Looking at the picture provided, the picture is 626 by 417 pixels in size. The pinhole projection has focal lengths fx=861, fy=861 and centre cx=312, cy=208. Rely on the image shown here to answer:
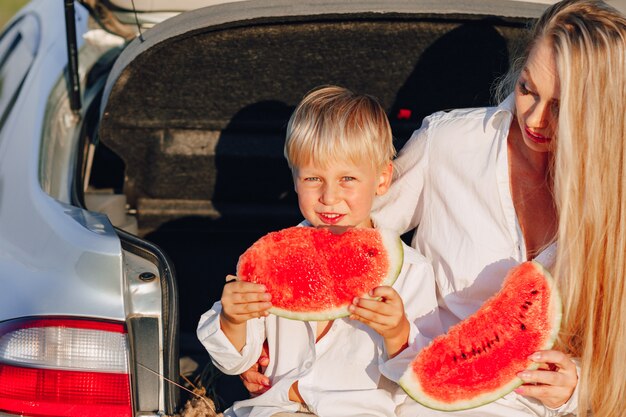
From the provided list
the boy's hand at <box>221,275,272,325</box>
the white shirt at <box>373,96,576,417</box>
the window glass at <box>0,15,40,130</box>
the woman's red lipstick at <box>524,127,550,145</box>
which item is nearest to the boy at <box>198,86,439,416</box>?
the boy's hand at <box>221,275,272,325</box>

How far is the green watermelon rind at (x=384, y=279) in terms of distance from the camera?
7.37ft

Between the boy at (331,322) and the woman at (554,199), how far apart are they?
0.51 feet

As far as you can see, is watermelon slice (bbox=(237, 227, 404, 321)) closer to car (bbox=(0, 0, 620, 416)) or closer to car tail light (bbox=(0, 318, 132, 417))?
car (bbox=(0, 0, 620, 416))

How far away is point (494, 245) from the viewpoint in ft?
8.36

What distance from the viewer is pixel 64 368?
82.5 inches

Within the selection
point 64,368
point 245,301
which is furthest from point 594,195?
point 64,368

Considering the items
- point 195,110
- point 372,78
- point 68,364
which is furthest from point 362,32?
point 68,364

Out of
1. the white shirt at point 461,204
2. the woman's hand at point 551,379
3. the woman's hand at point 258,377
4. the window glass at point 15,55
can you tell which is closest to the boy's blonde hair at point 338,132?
the white shirt at point 461,204

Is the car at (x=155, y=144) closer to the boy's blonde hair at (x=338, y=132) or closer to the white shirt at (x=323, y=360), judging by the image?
the white shirt at (x=323, y=360)

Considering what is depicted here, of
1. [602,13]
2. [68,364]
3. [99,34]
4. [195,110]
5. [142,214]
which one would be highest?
[602,13]

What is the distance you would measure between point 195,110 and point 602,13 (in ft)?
5.14

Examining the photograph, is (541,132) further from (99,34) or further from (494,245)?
(99,34)

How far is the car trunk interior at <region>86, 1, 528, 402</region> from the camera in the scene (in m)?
2.92

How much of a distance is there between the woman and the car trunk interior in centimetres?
49
